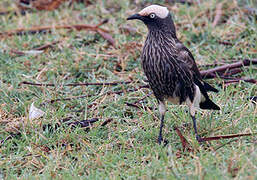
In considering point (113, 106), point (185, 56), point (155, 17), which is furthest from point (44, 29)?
point (185, 56)

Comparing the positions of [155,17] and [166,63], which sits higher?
[155,17]

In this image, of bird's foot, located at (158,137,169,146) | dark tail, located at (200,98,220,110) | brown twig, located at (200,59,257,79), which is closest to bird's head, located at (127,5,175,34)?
dark tail, located at (200,98,220,110)

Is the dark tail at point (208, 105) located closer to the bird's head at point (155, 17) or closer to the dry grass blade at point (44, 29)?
the bird's head at point (155, 17)

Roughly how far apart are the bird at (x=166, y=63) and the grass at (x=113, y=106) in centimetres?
34

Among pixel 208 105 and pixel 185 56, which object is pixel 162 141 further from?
pixel 185 56

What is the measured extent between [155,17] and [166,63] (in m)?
0.44

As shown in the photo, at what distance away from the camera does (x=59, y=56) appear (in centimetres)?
596

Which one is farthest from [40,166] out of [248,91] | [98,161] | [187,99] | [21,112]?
[248,91]

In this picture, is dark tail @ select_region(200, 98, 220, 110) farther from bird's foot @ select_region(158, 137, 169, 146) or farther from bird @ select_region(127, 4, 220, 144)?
bird's foot @ select_region(158, 137, 169, 146)

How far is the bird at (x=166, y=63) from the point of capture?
13.4ft

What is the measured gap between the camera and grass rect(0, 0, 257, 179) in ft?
12.0

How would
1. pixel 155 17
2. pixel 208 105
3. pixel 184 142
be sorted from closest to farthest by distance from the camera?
pixel 184 142 < pixel 155 17 < pixel 208 105

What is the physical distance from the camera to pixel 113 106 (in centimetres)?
496

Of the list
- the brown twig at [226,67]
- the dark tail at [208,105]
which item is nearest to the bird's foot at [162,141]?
the dark tail at [208,105]
